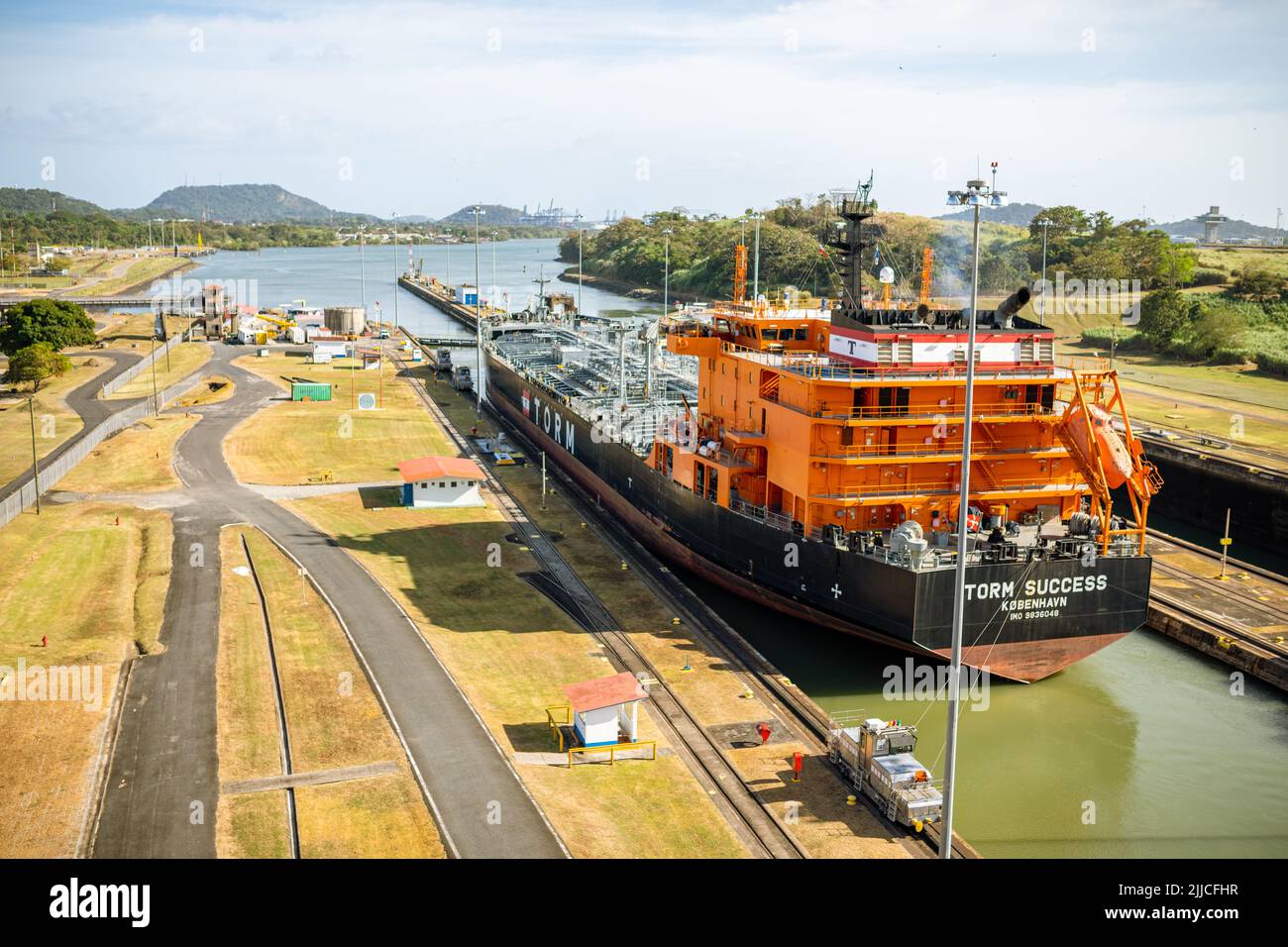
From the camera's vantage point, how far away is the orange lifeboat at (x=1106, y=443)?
95.7 ft

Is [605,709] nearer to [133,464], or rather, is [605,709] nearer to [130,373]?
[133,464]

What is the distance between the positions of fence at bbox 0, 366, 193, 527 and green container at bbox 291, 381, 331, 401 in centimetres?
831

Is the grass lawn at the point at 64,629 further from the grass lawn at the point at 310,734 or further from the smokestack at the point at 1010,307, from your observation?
the smokestack at the point at 1010,307

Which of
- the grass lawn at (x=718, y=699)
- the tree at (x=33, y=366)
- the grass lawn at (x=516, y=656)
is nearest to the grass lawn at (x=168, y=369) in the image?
the tree at (x=33, y=366)

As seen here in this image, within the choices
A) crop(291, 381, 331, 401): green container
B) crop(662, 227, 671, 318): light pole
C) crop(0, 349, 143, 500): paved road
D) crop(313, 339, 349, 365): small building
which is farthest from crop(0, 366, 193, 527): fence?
crop(662, 227, 671, 318): light pole

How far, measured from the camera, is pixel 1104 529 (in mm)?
28797

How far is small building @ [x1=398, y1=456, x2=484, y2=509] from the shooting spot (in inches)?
1823

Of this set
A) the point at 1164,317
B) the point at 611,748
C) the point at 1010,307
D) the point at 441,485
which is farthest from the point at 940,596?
the point at 1164,317

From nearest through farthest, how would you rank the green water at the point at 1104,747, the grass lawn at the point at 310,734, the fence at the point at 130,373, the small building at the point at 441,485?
the grass lawn at the point at 310,734, the green water at the point at 1104,747, the small building at the point at 441,485, the fence at the point at 130,373

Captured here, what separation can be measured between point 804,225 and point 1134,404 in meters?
89.8

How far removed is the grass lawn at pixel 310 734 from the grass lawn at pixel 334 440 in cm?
1761

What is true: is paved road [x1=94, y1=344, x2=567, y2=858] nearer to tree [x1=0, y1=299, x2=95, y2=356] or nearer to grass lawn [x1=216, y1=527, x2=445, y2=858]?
grass lawn [x1=216, y1=527, x2=445, y2=858]

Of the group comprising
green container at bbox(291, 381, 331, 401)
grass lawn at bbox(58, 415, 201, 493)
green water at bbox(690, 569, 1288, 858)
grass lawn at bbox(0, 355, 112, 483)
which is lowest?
green water at bbox(690, 569, 1288, 858)
